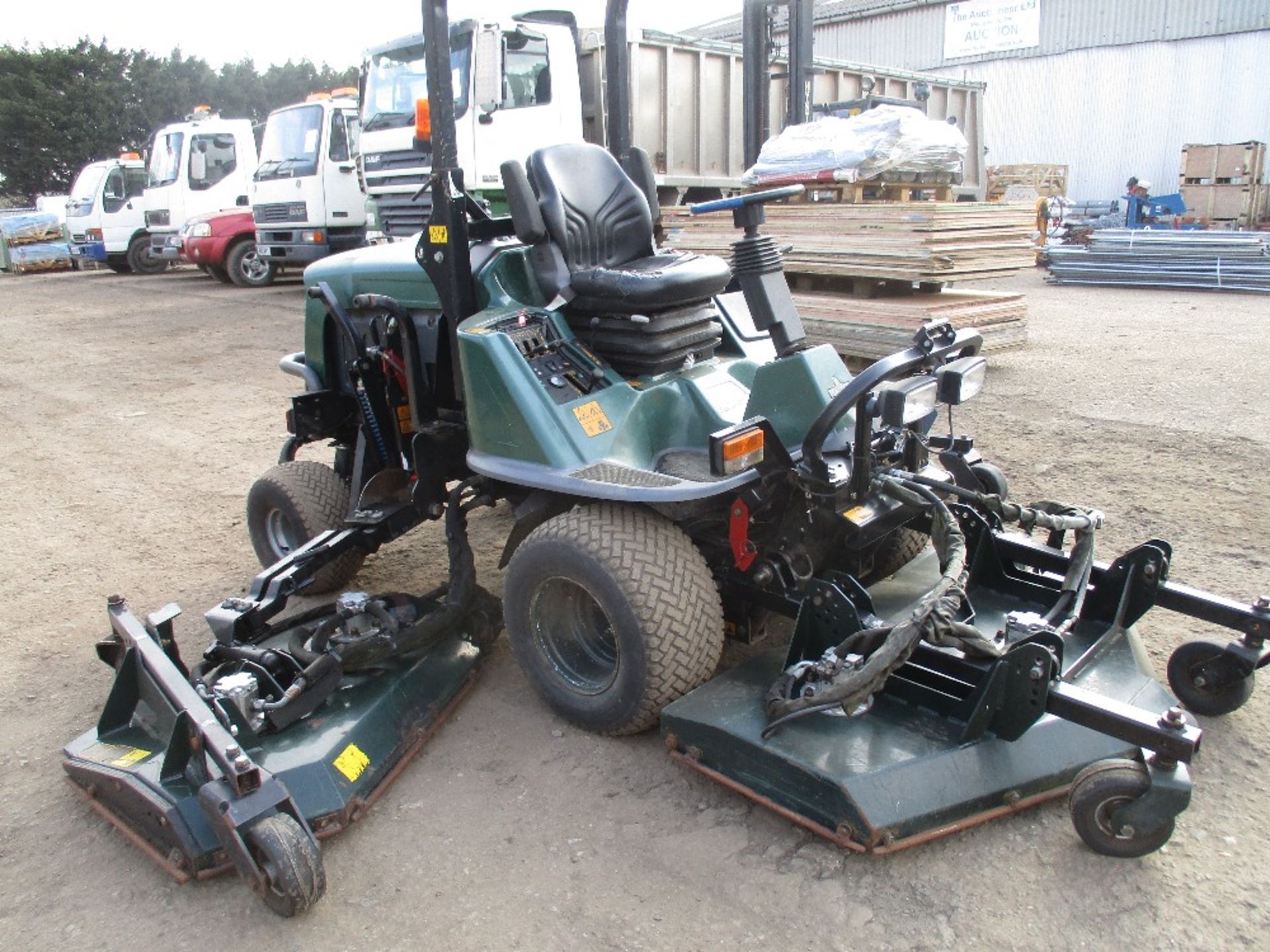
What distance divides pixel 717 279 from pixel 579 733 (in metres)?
1.61

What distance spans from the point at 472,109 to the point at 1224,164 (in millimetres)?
14477

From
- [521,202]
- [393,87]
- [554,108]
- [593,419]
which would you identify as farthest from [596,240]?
[393,87]

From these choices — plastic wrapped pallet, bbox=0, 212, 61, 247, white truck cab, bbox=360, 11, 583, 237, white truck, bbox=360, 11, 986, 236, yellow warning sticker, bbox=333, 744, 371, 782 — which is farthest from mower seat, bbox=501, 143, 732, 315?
plastic wrapped pallet, bbox=0, 212, 61, 247

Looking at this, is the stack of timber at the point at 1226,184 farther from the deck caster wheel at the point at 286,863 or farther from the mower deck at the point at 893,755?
the deck caster wheel at the point at 286,863

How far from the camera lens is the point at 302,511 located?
420 centimetres

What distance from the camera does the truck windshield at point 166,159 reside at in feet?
56.1

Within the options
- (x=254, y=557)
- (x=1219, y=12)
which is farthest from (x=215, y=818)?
(x=1219, y=12)

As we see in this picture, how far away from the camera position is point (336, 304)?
4145 millimetres

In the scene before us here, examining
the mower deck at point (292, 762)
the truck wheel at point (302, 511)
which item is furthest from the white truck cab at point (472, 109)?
the mower deck at point (292, 762)

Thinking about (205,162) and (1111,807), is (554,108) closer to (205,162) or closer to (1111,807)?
(205,162)

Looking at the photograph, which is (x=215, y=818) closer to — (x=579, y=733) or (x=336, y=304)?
(x=579, y=733)

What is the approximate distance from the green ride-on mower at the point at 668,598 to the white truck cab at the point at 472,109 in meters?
6.19

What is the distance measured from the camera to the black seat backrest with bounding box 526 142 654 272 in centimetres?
356

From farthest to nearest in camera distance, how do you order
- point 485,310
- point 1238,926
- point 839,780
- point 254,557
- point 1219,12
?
1. point 1219,12
2. point 254,557
3. point 485,310
4. point 839,780
5. point 1238,926
